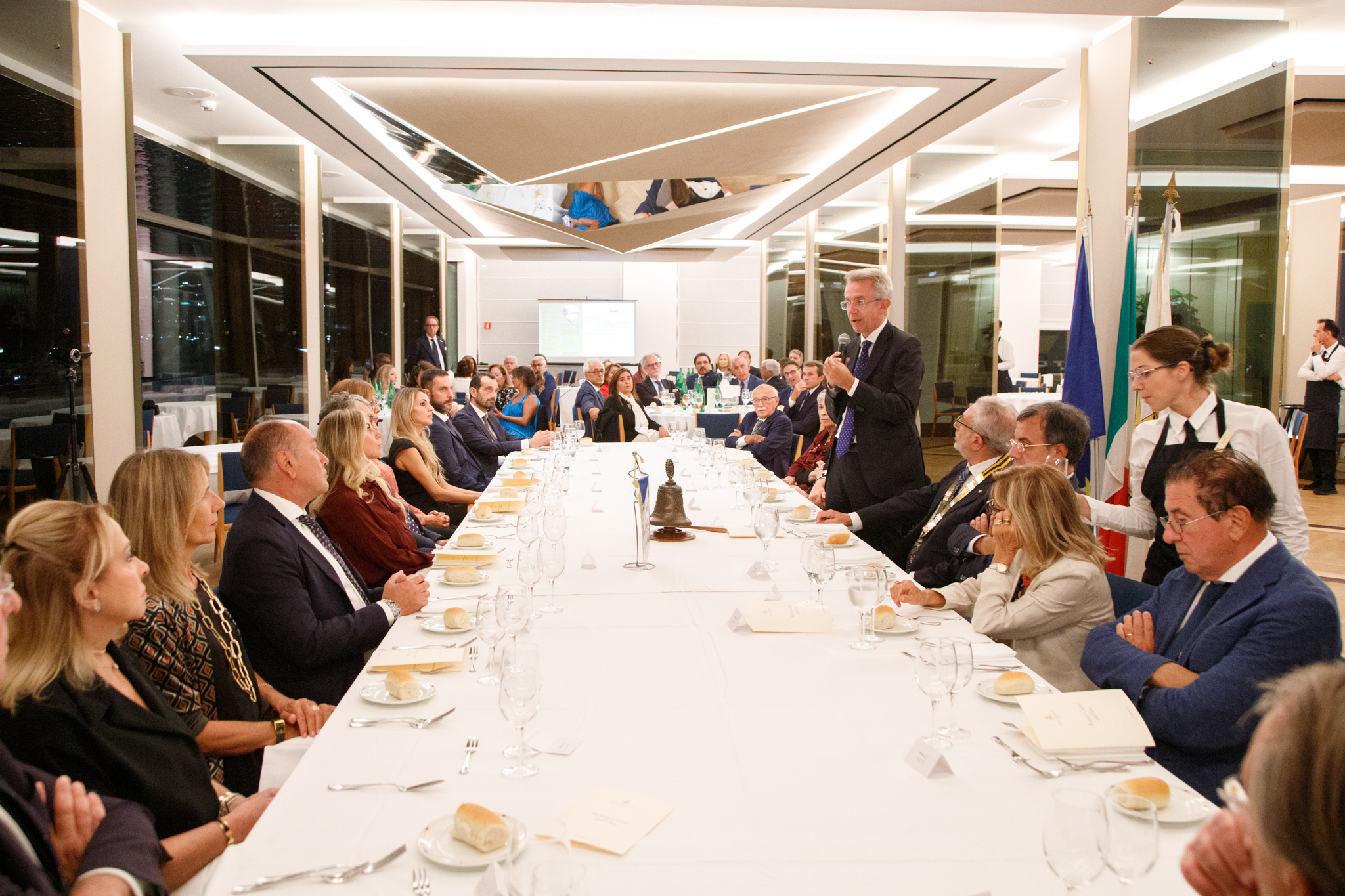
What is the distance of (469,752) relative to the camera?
155cm

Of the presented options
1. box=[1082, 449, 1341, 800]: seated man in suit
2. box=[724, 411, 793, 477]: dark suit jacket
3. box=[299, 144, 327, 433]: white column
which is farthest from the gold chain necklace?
box=[299, 144, 327, 433]: white column

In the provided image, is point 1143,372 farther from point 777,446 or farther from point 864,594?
point 777,446

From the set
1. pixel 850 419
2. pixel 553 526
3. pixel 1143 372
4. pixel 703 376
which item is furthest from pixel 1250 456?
pixel 703 376

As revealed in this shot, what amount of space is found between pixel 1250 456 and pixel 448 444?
419 centimetres

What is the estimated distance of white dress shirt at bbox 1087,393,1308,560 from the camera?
288cm

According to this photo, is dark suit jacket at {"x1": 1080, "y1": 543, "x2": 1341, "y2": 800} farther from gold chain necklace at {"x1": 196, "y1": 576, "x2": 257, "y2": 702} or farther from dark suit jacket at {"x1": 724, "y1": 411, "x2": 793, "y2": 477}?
dark suit jacket at {"x1": 724, "y1": 411, "x2": 793, "y2": 477}

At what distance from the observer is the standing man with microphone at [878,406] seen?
401 centimetres

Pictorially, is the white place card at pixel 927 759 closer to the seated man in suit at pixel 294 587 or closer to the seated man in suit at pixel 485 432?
the seated man in suit at pixel 294 587

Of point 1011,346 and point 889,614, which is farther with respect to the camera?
point 1011,346

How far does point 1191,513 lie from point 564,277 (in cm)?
1549

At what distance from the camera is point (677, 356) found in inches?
664

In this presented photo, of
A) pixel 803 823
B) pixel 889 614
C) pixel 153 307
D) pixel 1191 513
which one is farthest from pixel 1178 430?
pixel 153 307

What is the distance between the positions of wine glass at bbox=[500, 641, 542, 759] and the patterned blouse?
0.80 meters

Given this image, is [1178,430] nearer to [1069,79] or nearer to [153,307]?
[1069,79]
